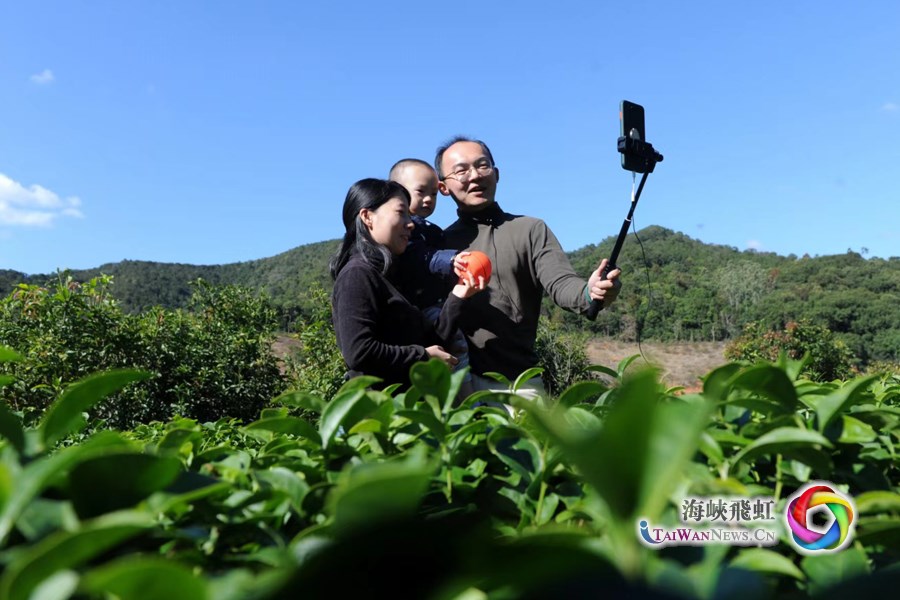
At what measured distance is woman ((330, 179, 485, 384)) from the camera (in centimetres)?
267

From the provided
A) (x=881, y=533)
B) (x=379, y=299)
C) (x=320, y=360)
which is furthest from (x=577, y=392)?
(x=320, y=360)

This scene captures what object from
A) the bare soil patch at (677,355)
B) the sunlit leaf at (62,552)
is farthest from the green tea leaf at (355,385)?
the bare soil patch at (677,355)

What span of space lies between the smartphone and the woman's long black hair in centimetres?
105

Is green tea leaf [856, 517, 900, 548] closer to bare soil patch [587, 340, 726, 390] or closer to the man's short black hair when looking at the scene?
the man's short black hair

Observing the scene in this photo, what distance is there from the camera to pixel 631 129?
3303mm

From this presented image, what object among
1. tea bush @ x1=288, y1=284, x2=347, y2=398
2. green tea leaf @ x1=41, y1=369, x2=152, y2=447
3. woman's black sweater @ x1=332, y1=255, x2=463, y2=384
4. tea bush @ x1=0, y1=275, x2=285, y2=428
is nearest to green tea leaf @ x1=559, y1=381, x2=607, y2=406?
green tea leaf @ x1=41, y1=369, x2=152, y2=447

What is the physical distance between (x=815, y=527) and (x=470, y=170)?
2.80 m

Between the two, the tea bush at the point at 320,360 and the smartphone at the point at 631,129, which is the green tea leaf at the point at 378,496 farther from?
the tea bush at the point at 320,360

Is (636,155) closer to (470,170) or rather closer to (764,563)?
(470,170)

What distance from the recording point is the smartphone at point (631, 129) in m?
3.28

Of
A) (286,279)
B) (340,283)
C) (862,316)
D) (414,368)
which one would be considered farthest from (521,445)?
(286,279)

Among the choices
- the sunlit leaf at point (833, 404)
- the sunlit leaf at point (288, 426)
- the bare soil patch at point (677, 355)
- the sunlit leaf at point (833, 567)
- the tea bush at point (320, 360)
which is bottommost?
the bare soil patch at point (677, 355)

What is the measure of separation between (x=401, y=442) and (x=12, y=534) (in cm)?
46

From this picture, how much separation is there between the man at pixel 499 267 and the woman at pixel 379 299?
12.4 inches
